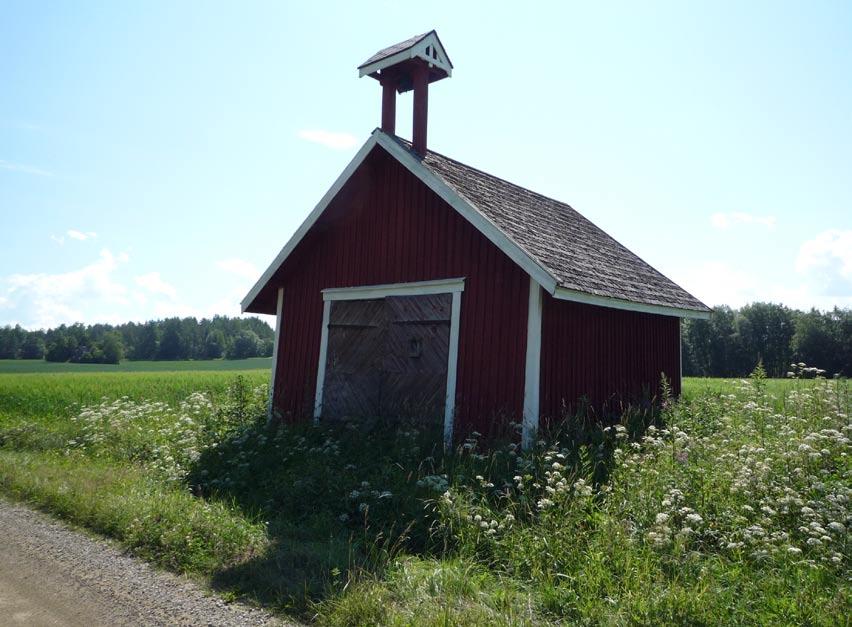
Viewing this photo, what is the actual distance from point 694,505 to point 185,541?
189 inches

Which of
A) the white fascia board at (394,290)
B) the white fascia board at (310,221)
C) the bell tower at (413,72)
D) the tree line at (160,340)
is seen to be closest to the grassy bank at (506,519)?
the white fascia board at (394,290)

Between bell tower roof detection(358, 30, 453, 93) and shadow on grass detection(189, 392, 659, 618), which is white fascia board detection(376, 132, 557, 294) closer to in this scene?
bell tower roof detection(358, 30, 453, 93)

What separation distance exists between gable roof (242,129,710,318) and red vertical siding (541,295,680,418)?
52 cm

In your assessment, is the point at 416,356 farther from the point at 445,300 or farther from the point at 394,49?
the point at 394,49

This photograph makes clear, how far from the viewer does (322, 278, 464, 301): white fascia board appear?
961cm

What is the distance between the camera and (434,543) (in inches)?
222

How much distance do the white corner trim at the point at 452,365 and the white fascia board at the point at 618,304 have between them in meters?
1.81

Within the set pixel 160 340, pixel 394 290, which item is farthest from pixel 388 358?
pixel 160 340

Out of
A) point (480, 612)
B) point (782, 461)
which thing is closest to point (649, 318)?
point (782, 461)

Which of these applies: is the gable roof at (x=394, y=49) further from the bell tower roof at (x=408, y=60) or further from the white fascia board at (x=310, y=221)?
the white fascia board at (x=310, y=221)

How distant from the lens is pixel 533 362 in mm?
8477

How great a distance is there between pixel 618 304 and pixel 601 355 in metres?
1.06

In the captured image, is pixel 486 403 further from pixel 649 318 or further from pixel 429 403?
pixel 649 318

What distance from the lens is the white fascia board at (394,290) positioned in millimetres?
9606
